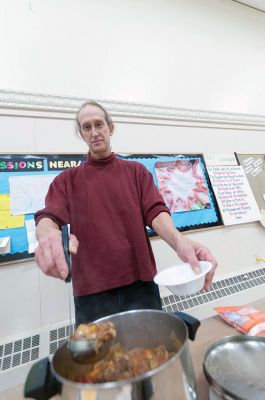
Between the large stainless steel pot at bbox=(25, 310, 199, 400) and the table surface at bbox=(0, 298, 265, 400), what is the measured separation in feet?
0.28

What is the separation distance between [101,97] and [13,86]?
0.48 m

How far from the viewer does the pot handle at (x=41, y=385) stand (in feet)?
0.79

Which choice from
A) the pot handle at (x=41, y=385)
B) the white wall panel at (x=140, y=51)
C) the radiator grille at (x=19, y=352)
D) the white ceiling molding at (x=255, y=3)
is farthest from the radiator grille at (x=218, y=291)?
the white ceiling molding at (x=255, y=3)

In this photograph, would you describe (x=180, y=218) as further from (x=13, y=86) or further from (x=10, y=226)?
(x=13, y=86)

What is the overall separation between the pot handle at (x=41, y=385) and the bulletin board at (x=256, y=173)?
1.72m

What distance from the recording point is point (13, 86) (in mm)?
1191

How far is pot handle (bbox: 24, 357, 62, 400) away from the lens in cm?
24

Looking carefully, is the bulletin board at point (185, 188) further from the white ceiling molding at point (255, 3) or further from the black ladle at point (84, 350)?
the white ceiling molding at point (255, 3)

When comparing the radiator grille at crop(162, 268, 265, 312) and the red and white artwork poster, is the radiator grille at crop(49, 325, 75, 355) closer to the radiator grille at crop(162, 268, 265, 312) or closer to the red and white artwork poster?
the radiator grille at crop(162, 268, 265, 312)

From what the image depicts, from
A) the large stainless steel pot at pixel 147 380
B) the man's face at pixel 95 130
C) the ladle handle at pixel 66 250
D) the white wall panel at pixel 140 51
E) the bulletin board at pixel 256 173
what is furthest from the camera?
A: the bulletin board at pixel 256 173

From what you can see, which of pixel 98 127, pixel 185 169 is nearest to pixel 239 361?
pixel 98 127

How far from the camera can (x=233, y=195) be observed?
1563 mm

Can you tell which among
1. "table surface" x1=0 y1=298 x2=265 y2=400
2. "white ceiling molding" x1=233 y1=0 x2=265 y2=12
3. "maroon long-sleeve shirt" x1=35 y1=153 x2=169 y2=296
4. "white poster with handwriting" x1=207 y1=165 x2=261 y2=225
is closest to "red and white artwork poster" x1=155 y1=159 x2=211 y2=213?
"white poster with handwriting" x1=207 y1=165 x2=261 y2=225

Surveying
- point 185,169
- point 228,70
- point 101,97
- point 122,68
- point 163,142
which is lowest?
point 185,169
